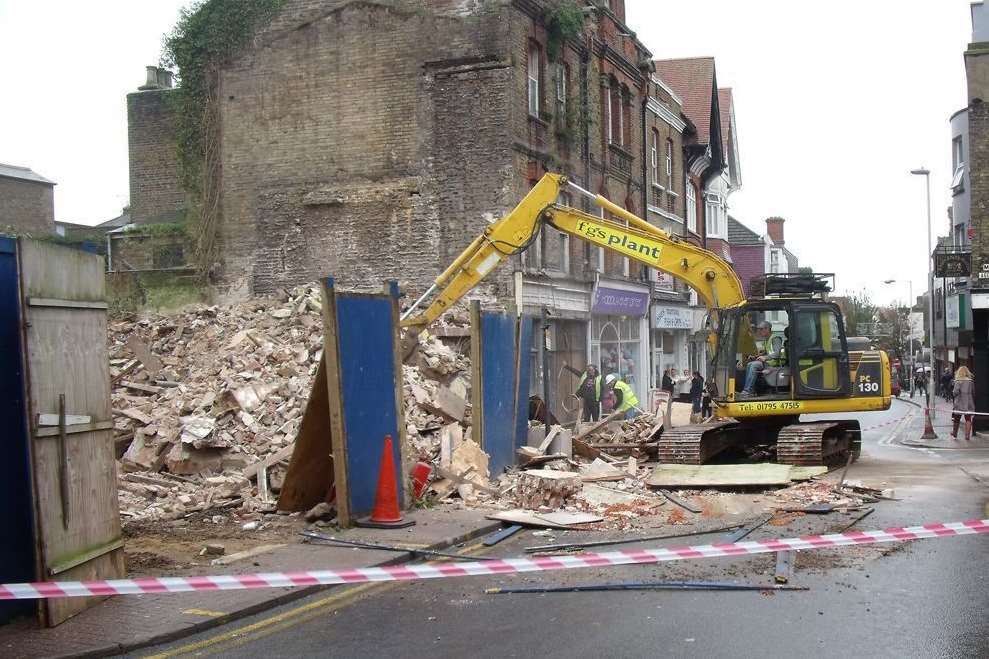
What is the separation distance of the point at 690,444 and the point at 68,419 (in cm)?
1053

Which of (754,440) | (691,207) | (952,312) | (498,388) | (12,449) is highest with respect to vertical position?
(691,207)

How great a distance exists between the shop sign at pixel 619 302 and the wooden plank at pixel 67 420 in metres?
23.3

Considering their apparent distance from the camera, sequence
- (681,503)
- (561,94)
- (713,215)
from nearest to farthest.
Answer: (681,503) → (561,94) → (713,215)

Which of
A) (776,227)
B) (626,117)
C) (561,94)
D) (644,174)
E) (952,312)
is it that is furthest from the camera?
(776,227)

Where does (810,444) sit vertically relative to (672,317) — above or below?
below

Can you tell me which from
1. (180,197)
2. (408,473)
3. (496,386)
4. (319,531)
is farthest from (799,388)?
(180,197)

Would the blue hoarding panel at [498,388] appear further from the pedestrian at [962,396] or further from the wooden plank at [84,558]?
the pedestrian at [962,396]

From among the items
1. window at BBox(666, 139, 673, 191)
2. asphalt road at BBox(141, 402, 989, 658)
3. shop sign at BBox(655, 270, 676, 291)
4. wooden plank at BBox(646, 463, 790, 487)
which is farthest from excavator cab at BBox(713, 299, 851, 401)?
window at BBox(666, 139, 673, 191)

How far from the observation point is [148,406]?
16.6 m

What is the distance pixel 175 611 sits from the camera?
24.8ft

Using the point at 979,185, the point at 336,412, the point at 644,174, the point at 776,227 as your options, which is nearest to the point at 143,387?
the point at 336,412

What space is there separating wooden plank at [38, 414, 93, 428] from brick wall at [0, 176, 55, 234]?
4703 cm

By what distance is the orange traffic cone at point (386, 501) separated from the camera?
11023mm

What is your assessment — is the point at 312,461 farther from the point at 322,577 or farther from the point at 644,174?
the point at 644,174
